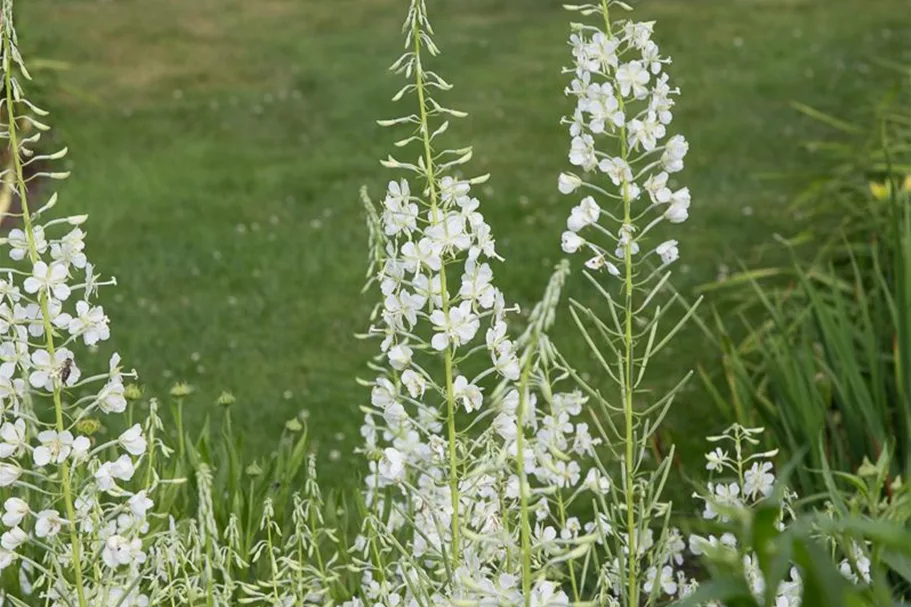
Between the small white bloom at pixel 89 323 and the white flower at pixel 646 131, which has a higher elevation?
the white flower at pixel 646 131

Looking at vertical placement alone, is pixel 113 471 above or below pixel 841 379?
above

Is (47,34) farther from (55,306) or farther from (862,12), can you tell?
(55,306)

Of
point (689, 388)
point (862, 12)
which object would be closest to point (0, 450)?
point (689, 388)

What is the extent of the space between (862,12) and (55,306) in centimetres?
1152

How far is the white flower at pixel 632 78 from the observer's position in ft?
7.95

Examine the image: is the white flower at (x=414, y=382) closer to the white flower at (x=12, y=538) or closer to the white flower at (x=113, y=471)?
the white flower at (x=113, y=471)

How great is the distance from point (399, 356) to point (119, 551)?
21.3 inches

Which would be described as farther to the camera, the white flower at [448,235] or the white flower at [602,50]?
the white flower at [602,50]

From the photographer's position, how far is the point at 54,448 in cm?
216

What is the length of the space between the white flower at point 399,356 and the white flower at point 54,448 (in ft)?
1.64

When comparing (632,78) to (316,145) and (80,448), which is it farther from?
(316,145)

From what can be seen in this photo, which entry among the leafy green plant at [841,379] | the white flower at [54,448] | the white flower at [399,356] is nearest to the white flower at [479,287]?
the white flower at [399,356]

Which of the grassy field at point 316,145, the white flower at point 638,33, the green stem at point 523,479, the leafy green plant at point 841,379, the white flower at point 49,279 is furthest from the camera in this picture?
the grassy field at point 316,145

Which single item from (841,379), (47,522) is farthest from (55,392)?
(841,379)
